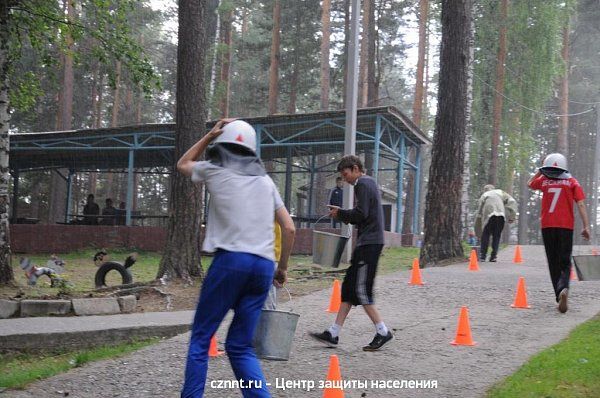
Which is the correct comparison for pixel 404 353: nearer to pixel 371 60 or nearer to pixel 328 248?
pixel 328 248

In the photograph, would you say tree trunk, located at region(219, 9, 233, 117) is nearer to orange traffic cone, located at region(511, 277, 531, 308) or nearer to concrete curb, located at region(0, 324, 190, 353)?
orange traffic cone, located at region(511, 277, 531, 308)

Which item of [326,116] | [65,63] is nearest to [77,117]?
[65,63]

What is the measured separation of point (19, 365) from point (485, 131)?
107 ft

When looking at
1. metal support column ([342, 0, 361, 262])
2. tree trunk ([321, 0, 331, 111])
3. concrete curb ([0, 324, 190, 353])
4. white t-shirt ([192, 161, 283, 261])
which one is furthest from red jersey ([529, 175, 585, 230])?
tree trunk ([321, 0, 331, 111])

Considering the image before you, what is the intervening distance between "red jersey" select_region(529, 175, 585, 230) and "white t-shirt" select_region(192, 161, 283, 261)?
5.86m

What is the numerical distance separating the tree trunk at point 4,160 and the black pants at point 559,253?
8160 millimetres

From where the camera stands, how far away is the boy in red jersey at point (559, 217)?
32.1 ft

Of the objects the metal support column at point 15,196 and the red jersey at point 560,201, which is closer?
the red jersey at point 560,201

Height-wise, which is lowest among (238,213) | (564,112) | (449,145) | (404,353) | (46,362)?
(46,362)

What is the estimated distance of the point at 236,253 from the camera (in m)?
4.76

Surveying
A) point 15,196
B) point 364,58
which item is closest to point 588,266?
point 15,196

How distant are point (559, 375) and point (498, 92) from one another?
30.5 meters

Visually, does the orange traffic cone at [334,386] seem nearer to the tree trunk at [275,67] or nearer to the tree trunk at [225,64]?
the tree trunk at [275,67]

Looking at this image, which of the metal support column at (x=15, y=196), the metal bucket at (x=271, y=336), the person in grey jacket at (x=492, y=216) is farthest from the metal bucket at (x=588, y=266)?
the metal support column at (x=15, y=196)
